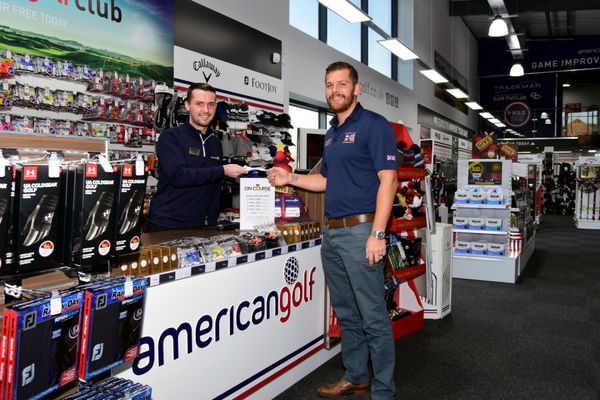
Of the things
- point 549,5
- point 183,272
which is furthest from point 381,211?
point 549,5

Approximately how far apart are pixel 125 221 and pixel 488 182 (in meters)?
6.04

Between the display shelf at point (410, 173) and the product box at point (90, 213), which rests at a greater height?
the display shelf at point (410, 173)

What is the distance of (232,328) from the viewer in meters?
2.36

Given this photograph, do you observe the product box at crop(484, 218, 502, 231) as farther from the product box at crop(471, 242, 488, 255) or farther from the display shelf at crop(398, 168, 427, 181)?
the display shelf at crop(398, 168, 427, 181)

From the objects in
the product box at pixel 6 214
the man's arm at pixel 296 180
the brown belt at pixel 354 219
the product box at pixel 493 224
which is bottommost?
the product box at pixel 493 224

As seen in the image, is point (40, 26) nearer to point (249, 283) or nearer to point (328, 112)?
point (249, 283)

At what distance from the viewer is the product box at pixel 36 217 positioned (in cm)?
129

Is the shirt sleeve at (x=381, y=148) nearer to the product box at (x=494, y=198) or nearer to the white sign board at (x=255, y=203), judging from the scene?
the white sign board at (x=255, y=203)

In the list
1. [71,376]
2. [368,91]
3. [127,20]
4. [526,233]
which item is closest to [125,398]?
[71,376]

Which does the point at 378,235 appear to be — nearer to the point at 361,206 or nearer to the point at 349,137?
the point at 361,206

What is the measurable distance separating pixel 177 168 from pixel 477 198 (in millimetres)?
4742

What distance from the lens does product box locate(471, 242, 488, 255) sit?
620cm

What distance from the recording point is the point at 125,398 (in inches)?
56.1

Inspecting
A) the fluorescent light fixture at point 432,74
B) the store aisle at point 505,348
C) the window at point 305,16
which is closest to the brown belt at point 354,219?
the store aisle at point 505,348
